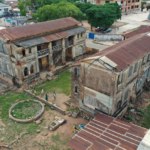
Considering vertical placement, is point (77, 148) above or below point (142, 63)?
below

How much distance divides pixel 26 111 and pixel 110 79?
1237cm

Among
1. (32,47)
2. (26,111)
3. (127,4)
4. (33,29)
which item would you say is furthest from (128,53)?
(127,4)

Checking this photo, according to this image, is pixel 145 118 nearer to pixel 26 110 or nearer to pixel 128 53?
pixel 128 53

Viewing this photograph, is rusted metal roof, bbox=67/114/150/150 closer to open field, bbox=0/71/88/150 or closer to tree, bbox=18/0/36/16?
open field, bbox=0/71/88/150

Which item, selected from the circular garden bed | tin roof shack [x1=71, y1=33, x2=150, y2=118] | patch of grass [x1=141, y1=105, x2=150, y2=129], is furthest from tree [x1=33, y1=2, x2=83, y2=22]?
patch of grass [x1=141, y1=105, x2=150, y2=129]

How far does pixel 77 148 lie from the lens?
14.2 meters

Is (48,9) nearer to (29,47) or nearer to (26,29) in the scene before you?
(26,29)

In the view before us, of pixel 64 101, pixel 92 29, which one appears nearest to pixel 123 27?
pixel 92 29

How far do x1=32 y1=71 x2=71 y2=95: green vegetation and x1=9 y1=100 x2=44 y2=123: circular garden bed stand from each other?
3290 millimetres

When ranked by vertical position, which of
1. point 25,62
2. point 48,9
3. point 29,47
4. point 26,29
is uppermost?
point 48,9

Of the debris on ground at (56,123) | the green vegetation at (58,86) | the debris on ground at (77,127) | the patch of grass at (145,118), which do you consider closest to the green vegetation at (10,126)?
the debris on ground at (56,123)

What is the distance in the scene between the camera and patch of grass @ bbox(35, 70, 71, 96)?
2779 cm

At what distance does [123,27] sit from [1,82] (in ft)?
157

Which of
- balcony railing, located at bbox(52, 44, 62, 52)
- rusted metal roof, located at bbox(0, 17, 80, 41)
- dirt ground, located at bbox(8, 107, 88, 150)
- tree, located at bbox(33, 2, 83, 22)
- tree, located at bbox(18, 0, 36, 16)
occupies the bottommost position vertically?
dirt ground, located at bbox(8, 107, 88, 150)
